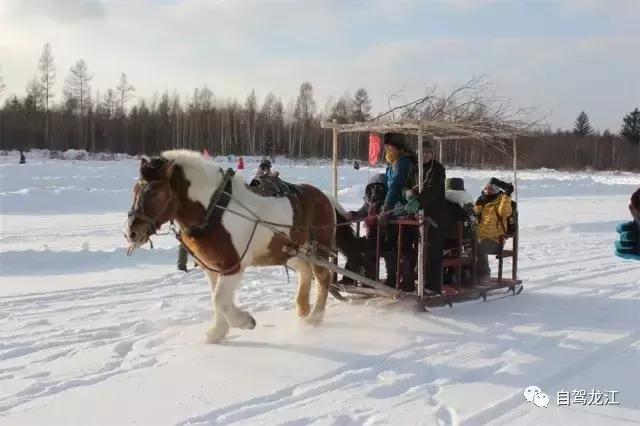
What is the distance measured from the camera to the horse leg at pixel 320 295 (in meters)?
6.55

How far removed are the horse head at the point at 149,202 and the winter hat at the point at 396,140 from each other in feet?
9.35

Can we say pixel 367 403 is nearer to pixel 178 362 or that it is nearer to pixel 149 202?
pixel 178 362

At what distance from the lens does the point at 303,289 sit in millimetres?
6824

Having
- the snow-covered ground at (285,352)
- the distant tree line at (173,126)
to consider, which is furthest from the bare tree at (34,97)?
the snow-covered ground at (285,352)

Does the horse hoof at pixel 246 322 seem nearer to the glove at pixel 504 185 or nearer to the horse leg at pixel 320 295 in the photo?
the horse leg at pixel 320 295

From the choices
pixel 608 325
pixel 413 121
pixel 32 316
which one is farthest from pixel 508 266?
pixel 32 316

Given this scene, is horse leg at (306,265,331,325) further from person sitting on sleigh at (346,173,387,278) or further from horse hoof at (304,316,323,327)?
person sitting on sleigh at (346,173,387,278)

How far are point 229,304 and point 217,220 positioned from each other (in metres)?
0.75

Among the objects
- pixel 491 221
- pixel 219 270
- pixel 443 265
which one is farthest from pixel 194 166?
pixel 491 221

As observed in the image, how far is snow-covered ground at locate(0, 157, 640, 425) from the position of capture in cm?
420

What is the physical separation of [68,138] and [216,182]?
47172mm

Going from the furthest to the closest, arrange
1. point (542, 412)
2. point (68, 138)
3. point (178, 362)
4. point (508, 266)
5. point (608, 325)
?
point (68, 138), point (508, 266), point (608, 325), point (178, 362), point (542, 412)

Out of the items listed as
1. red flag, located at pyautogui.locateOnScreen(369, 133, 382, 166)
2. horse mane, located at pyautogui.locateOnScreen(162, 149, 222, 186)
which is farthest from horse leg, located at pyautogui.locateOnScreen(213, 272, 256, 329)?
red flag, located at pyautogui.locateOnScreen(369, 133, 382, 166)

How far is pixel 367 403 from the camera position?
4293mm
